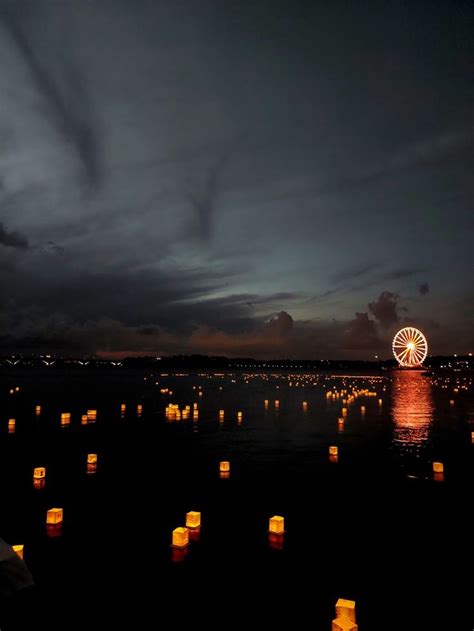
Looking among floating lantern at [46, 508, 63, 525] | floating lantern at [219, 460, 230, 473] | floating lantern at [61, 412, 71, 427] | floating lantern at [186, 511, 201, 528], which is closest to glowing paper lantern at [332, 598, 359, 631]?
floating lantern at [186, 511, 201, 528]

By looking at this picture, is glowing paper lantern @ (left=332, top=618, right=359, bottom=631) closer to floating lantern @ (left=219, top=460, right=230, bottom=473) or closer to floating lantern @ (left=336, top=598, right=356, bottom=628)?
floating lantern @ (left=336, top=598, right=356, bottom=628)

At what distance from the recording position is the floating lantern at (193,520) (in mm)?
10719

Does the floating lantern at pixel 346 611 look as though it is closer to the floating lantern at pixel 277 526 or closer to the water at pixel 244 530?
the water at pixel 244 530

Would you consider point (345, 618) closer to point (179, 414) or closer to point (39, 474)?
point (39, 474)

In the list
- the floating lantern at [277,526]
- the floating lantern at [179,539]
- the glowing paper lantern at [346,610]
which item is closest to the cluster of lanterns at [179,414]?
the floating lantern at [277,526]

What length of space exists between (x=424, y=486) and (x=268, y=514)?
19.8ft

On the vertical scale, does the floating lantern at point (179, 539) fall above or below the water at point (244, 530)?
above

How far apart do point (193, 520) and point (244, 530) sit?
4.30 ft

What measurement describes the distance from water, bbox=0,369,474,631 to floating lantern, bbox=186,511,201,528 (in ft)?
0.76

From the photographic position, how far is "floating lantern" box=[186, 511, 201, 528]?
10719 mm

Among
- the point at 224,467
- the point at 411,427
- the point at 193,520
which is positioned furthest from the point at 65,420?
the point at 411,427

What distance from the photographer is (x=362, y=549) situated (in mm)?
9883

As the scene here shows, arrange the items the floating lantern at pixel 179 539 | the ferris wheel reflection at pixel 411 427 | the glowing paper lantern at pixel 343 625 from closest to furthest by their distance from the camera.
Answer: the glowing paper lantern at pixel 343 625
the floating lantern at pixel 179 539
the ferris wheel reflection at pixel 411 427

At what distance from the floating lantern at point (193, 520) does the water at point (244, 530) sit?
0.23 meters
